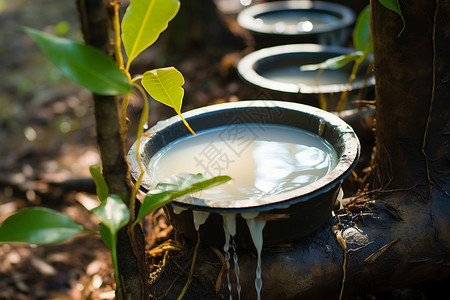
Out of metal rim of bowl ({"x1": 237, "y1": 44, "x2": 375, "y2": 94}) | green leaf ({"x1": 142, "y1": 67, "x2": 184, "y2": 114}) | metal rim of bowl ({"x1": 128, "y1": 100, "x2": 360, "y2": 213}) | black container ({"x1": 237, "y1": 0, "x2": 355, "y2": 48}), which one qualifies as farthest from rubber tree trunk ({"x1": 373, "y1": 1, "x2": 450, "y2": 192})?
black container ({"x1": 237, "y1": 0, "x2": 355, "y2": 48})

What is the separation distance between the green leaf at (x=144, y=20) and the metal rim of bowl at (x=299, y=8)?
2.52 metres

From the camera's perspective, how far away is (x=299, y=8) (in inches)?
182

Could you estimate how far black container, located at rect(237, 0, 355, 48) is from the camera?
3.64m

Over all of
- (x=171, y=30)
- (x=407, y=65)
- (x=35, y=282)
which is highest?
(x=407, y=65)

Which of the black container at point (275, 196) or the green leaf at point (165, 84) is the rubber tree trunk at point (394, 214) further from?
the green leaf at point (165, 84)

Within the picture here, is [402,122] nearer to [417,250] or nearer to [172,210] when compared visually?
[417,250]

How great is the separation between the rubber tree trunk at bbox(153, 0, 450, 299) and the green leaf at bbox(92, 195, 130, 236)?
18.3 inches

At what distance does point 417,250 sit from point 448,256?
127 mm

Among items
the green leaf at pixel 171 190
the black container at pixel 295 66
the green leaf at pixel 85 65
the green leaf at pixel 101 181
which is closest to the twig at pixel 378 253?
the green leaf at pixel 171 190

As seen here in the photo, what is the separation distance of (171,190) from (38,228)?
345 millimetres

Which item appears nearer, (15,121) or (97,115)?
(97,115)

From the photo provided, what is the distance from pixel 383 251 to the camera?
5.47ft

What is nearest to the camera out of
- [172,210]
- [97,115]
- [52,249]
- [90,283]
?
[97,115]

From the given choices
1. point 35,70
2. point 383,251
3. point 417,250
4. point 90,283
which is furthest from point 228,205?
point 35,70
